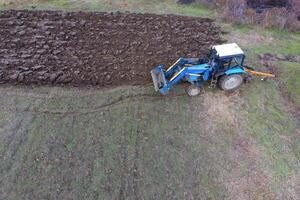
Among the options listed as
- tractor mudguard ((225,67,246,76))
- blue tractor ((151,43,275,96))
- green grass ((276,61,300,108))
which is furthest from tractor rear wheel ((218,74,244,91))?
green grass ((276,61,300,108))

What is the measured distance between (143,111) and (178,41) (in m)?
4.73

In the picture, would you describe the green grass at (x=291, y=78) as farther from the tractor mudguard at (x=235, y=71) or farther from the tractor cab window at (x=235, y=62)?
the tractor cab window at (x=235, y=62)

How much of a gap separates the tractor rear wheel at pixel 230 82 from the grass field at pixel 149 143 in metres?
0.31

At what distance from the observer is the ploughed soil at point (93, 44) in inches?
440

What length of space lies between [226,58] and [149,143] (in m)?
4.04

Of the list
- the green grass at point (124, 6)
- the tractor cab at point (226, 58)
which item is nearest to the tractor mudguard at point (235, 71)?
the tractor cab at point (226, 58)

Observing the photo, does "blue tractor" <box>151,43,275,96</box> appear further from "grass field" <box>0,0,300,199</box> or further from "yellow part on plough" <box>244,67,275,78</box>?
"grass field" <box>0,0,300,199</box>

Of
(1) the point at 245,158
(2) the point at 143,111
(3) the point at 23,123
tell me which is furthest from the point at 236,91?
(3) the point at 23,123

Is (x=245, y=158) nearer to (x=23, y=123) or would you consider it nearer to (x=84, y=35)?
(x=23, y=123)

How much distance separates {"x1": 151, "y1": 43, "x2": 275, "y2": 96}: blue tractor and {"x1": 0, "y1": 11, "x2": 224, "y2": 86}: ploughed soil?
107 cm

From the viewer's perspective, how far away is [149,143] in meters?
8.90

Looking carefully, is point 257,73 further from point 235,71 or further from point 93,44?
point 93,44

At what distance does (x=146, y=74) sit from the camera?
11.3m

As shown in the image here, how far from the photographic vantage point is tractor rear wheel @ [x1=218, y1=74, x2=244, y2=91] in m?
10.2
